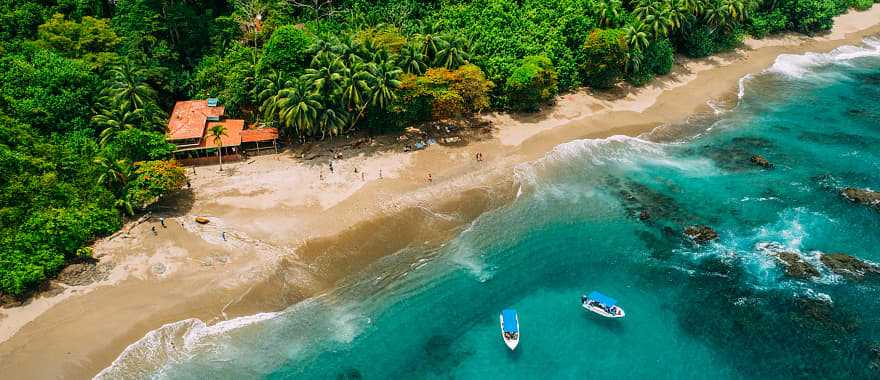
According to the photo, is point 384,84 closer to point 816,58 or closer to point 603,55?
point 603,55

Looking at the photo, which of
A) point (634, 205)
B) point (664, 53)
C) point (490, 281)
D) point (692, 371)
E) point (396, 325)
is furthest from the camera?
point (664, 53)

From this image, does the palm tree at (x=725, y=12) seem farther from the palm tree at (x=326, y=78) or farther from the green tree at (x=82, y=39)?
the green tree at (x=82, y=39)

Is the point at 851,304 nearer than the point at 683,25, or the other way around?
the point at 851,304

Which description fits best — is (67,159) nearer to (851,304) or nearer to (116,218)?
(116,218)

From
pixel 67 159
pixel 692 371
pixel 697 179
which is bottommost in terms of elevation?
pixel 692 371

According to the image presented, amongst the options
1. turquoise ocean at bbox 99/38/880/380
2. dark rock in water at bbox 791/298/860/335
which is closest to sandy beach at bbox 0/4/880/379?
turquoise ocean at bbox 99/38/880/380

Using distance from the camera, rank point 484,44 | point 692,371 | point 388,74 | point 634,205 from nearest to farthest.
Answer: point 692,371
point 634,205
point 388,74
point 484,44

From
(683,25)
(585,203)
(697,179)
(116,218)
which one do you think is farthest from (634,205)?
(116,218)

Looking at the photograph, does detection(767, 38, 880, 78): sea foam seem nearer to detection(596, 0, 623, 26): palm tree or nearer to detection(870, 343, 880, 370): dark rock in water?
detection(596, 0, 623, 26): palm tree
